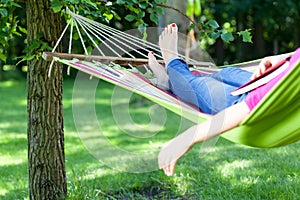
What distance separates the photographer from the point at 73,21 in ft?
6.71

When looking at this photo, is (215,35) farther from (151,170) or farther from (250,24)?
(250,24)

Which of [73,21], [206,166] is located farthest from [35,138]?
[206,166]

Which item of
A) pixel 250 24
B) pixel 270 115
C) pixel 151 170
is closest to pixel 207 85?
pixel 270 115

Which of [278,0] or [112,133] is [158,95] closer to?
[112,133]

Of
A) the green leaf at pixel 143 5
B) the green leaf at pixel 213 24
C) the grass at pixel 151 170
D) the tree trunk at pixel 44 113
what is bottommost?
the grass at pixel 151 170

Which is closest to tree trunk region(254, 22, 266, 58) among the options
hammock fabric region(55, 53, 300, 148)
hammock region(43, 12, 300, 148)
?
hammock region(43, 12, 300, 148)

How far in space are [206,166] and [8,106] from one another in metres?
3.70

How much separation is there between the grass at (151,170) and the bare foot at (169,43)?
0.95 ft

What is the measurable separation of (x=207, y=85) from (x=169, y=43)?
1.35ft

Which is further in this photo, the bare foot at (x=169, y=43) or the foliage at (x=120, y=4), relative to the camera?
the bare foot at (x=169, y=43)

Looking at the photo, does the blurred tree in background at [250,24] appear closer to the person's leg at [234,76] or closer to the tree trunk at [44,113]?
the tree trunk at [44,113]

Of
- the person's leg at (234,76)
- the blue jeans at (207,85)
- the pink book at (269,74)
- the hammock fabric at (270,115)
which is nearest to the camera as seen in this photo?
the hammock fabric at (270,115)

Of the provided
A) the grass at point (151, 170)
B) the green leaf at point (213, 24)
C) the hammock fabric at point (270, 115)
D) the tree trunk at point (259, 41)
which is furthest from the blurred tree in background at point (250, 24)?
the hammock fabric at point (270, 115)

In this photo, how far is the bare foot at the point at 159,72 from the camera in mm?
2146
